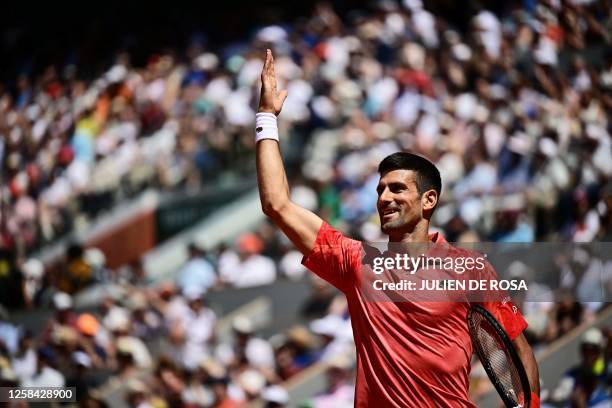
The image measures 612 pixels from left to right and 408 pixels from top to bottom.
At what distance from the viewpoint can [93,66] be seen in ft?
57.8

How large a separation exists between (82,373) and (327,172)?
3248 millimetres

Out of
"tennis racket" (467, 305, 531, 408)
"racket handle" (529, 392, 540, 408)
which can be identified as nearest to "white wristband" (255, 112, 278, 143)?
"tennis racket" (467, 305, 531, 408)

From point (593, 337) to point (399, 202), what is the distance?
4.36 m

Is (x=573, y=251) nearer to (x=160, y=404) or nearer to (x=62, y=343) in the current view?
(x=160, y=404)

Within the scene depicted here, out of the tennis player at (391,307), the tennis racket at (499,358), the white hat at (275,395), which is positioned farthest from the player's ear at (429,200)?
the white hat at (275,395)

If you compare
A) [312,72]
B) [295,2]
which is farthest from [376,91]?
A: [295,2]

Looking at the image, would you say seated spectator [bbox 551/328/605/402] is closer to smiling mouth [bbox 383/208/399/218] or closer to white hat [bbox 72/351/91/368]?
smiling mouth [bbox 383/208/399/218]

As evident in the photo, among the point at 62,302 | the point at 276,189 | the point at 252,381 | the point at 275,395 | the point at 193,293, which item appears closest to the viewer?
the point at 276,189

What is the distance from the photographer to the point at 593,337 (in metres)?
8.26

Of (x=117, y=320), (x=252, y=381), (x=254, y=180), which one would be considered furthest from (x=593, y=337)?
(x=254, y=180)

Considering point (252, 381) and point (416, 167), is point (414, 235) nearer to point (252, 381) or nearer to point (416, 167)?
point (416, 167)

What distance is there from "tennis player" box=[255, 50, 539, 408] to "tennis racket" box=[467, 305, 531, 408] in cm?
4

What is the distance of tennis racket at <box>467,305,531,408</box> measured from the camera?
430 centimetres

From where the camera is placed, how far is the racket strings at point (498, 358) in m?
4.33
